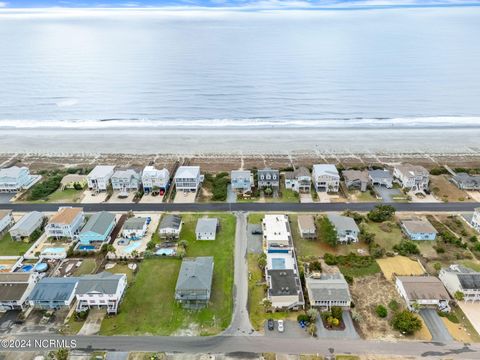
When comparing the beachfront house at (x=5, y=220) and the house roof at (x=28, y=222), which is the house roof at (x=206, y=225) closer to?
the house roof at (x=28, y=222)

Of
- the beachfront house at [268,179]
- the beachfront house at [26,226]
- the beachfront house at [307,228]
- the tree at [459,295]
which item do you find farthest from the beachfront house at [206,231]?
the tree at [459,295]

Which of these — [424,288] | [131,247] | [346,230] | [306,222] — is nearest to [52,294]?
[131,247]

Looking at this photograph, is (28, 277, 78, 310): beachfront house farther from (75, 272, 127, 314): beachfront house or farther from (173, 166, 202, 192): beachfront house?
Answer: (173, 166, 202, 192): beachfront house

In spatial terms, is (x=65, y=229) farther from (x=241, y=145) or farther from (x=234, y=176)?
(x=241, y=145)

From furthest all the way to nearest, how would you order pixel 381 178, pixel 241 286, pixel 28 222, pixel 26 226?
pixel 381 178 → pixel 28 222 → pixel 26 226 → pixel 241 286

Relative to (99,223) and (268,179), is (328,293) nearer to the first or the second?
(268,179)

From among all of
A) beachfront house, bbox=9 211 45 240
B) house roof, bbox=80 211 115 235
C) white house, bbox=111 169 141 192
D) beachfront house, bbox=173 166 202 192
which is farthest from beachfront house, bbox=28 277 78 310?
beachfront house, bbox=173 166 202 192
